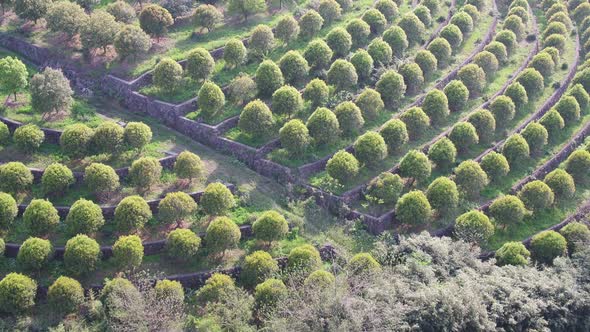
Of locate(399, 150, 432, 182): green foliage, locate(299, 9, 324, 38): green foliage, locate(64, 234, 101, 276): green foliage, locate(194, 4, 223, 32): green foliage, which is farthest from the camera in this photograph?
locate(299, 9, 324, 38): green foliage

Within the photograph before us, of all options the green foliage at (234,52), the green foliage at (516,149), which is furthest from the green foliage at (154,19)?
the green foliage at (516,149)

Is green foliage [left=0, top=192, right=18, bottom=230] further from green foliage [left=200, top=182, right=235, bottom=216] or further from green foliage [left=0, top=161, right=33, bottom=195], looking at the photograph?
green foliage [left=200, top=182, right=235, bottom=216]

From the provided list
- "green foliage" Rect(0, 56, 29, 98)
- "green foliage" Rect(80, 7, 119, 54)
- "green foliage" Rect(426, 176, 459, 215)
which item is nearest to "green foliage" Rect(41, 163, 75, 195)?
"green foliage" Rect(0, 56, 29, 98)

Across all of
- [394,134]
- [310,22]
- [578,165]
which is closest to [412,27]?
[310,22]

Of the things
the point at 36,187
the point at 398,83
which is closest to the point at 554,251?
the point at 398,83

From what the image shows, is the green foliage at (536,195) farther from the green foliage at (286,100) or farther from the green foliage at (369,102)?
the green foliage at (286,100)

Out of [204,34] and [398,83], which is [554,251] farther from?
[204,34]

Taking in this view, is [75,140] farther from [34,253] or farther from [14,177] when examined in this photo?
[34,253]
